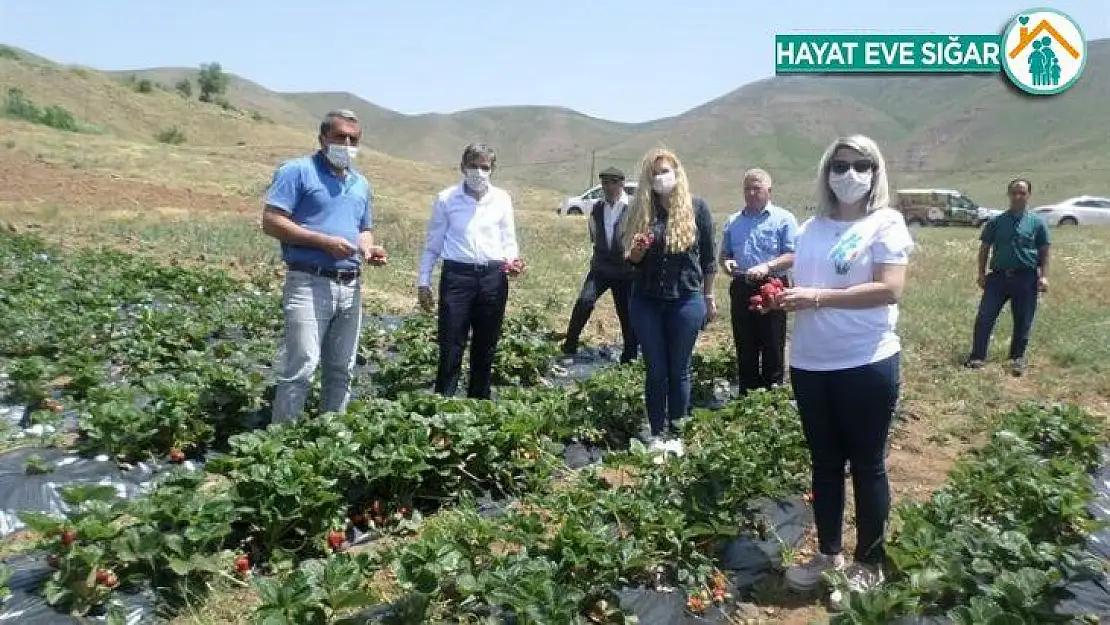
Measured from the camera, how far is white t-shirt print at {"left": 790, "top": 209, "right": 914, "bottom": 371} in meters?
3.05

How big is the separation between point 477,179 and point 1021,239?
493 cm

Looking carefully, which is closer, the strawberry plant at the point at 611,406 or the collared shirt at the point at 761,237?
the strawberry plant at the point at 611,406

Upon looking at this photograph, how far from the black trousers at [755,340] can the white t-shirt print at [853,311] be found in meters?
2.35

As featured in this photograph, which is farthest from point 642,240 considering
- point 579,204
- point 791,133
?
point 791,133

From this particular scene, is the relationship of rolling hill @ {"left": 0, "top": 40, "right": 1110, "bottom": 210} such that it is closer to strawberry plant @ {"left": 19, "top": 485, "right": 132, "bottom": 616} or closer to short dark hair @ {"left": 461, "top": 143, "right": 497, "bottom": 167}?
short dark hair @ {"left": 461, "top": 143, "right": 497, "bottom": 167}

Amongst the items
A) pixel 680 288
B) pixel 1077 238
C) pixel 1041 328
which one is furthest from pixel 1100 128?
pixel 680 288

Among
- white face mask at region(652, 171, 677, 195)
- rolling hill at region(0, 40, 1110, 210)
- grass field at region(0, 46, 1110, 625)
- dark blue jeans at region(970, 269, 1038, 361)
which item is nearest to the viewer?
white face mask at region(652, 171, 677, 195)

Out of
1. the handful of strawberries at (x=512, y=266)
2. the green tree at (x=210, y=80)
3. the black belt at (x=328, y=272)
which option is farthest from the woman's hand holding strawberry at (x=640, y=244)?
the green tree at (x=210, y=80)

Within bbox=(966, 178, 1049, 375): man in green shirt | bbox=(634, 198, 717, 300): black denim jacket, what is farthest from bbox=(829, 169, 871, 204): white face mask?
bbox=(966, 178, 1049, 375): man in green shirt

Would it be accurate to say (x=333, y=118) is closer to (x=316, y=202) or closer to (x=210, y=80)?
(x=316, y=202)

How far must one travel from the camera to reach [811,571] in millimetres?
3264

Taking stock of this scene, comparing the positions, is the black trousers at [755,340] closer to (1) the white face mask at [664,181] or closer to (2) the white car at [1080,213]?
(1) the white face mask at [664,181]

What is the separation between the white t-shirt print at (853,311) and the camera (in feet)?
10.00

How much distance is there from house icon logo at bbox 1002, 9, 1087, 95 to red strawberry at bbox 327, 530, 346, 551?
13964 mm
